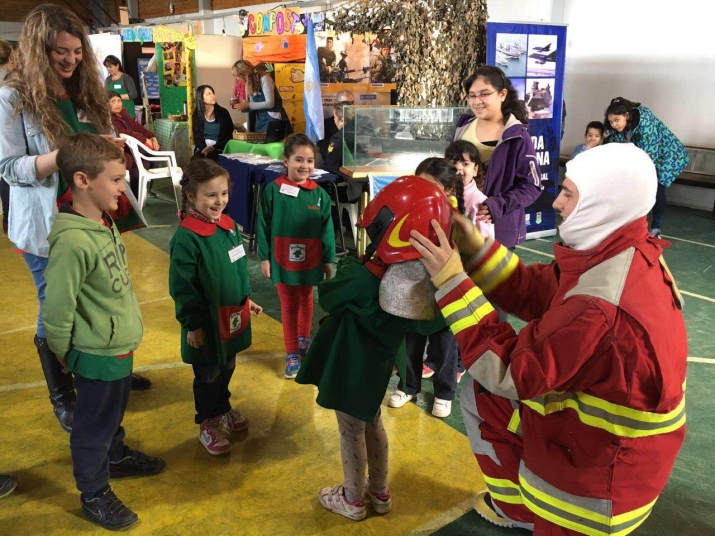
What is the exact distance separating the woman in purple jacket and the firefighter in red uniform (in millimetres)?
1412

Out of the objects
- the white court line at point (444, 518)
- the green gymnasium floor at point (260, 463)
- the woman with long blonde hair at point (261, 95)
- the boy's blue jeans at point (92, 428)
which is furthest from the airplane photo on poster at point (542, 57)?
the boy's blue jeans at point (92, 428)

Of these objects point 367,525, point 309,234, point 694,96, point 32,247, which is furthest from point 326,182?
point 694,96

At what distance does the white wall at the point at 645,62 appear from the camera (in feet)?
26.5

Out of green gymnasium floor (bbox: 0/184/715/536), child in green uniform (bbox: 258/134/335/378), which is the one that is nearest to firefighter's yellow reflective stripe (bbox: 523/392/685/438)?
green gymnasium floor (bbox: 0/184/715/536)

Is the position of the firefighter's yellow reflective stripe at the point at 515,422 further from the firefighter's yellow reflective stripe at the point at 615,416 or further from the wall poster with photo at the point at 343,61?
the wall poster with photo at the point at 343,61

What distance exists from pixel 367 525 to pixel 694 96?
27.4ft

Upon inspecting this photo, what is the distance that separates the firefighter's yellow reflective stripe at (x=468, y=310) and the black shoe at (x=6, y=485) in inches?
81.4

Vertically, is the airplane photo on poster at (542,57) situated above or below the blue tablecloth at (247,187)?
above

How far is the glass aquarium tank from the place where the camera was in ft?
17.5

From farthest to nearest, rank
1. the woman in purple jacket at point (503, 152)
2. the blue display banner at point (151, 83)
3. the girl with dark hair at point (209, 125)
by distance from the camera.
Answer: the blue display banner at point (151, 83), the girl with dark hair at point (209, 125), the woman in purple jacket at point (503, 152)

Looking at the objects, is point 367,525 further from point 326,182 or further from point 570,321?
point 326,182

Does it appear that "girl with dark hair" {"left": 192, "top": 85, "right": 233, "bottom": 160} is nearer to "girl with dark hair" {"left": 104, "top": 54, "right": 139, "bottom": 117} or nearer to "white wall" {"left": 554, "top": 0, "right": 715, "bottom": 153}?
"girl with dark hair" {"left": 104, "top": 54, "right": 139, "bottom": 117}

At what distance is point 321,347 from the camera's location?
212cm

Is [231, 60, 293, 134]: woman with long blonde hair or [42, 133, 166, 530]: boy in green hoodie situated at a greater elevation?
[231, 60, 293, 134]: woman with long blonde hair
